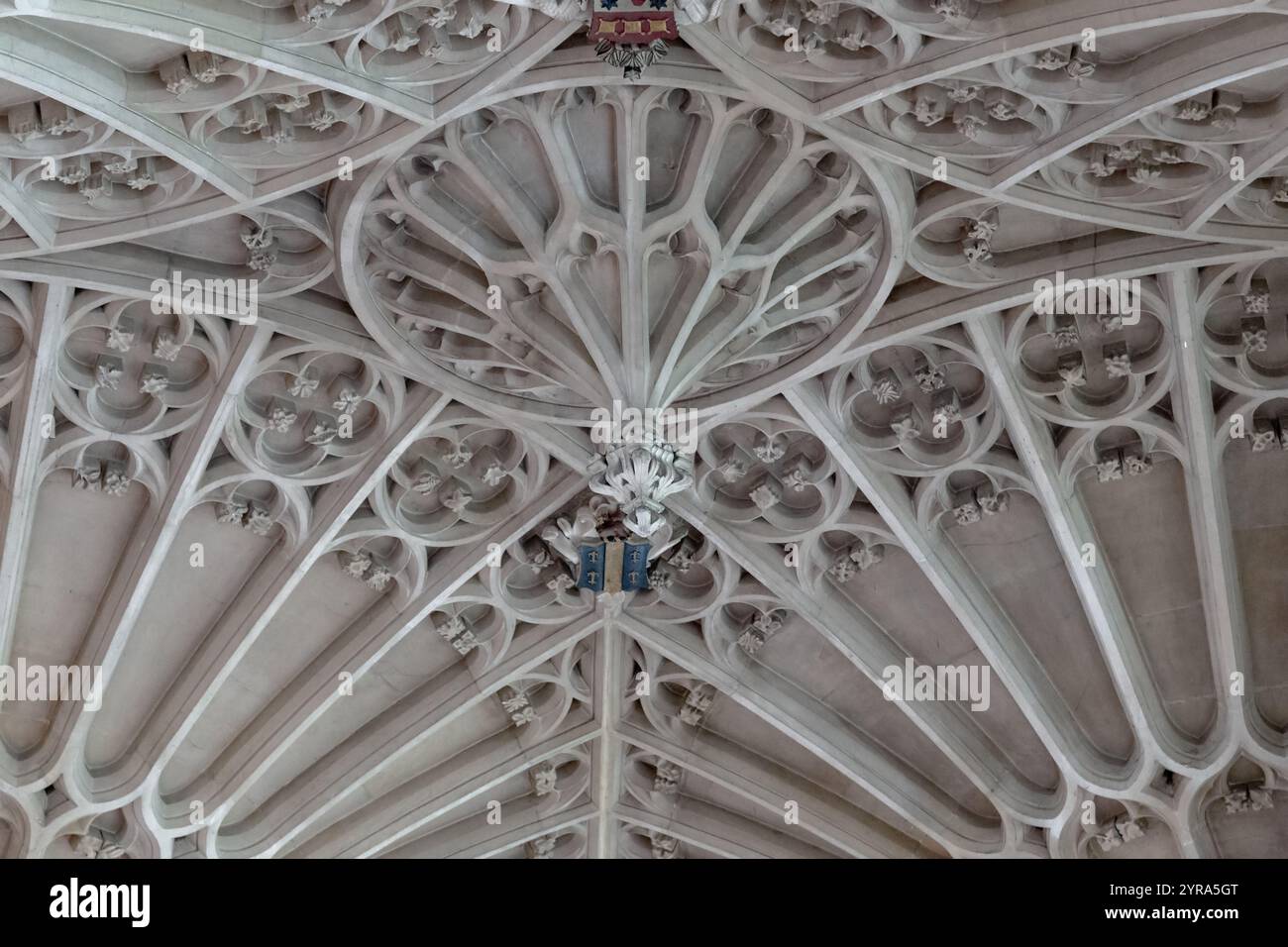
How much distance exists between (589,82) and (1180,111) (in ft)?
12.9

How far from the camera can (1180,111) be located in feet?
44.5

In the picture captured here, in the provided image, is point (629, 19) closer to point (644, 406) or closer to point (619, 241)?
point (619, 241)

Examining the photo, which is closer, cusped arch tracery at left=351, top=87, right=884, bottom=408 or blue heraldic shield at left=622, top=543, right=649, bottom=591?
cusped arch tracery at left=351, top=87, right=884, bottom=408

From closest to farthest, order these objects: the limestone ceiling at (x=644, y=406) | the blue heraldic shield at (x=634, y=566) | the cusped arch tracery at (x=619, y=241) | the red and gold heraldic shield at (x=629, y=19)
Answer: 1. the red and gold heraldic shield at (x=629, y=19)
2. the limestone ceiling at (x=644, y=406)
3. the cusped arch tracery at (x=619, y=241)
4. the blue heraldic shield at (x=634, y=566)

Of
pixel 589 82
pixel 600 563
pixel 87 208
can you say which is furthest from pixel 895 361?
pixel 87 208

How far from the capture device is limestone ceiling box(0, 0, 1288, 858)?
13398 millimetres

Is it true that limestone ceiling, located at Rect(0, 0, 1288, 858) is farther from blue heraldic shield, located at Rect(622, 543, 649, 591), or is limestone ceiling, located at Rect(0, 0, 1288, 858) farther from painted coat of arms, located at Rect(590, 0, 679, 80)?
blue heraldic shield, located at Rect(622, 543, 649, 591)

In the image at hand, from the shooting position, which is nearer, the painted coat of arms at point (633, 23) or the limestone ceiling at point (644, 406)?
the painted coat of arms at point (633, 23)

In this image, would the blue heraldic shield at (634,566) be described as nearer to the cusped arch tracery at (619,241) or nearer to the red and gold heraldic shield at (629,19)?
the cusped arch tracery at (619,241)

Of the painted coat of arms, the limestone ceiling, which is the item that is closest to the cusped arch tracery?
the limestone ceiling

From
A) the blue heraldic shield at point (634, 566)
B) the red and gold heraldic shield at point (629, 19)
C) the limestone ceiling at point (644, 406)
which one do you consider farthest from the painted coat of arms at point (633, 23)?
the blue heraldic shield at point (634, 566)

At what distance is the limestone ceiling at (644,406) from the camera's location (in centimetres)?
1340

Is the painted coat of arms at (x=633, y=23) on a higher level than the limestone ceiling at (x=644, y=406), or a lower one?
higher

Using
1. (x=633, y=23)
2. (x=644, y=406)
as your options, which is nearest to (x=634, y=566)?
(x=644, y=406)
